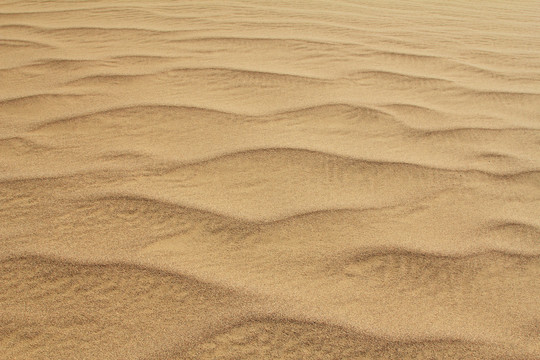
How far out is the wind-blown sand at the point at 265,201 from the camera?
0.87 meters

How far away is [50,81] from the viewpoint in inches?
67.7

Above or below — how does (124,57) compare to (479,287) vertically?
above

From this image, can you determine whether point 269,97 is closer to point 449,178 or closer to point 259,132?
point 259,132

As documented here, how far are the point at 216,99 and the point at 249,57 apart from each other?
1.35 feet

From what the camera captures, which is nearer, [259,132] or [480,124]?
[259,132]

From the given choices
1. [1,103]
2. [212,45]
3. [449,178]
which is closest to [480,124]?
[449,178]

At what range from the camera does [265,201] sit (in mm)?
1158

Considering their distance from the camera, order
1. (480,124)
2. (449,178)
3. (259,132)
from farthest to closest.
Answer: (480,124), (259,132), (449,178)

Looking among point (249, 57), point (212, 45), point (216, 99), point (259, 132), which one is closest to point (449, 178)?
point (259, 132)

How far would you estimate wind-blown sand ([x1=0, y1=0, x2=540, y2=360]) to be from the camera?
0.87 meters

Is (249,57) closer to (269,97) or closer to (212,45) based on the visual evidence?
(212,45)

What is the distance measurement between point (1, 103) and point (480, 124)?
1.28 m

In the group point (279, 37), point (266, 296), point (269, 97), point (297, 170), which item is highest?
point (279, 37)

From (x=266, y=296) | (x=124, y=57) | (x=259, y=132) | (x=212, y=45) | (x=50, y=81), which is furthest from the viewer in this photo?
(x=212, y=45)
